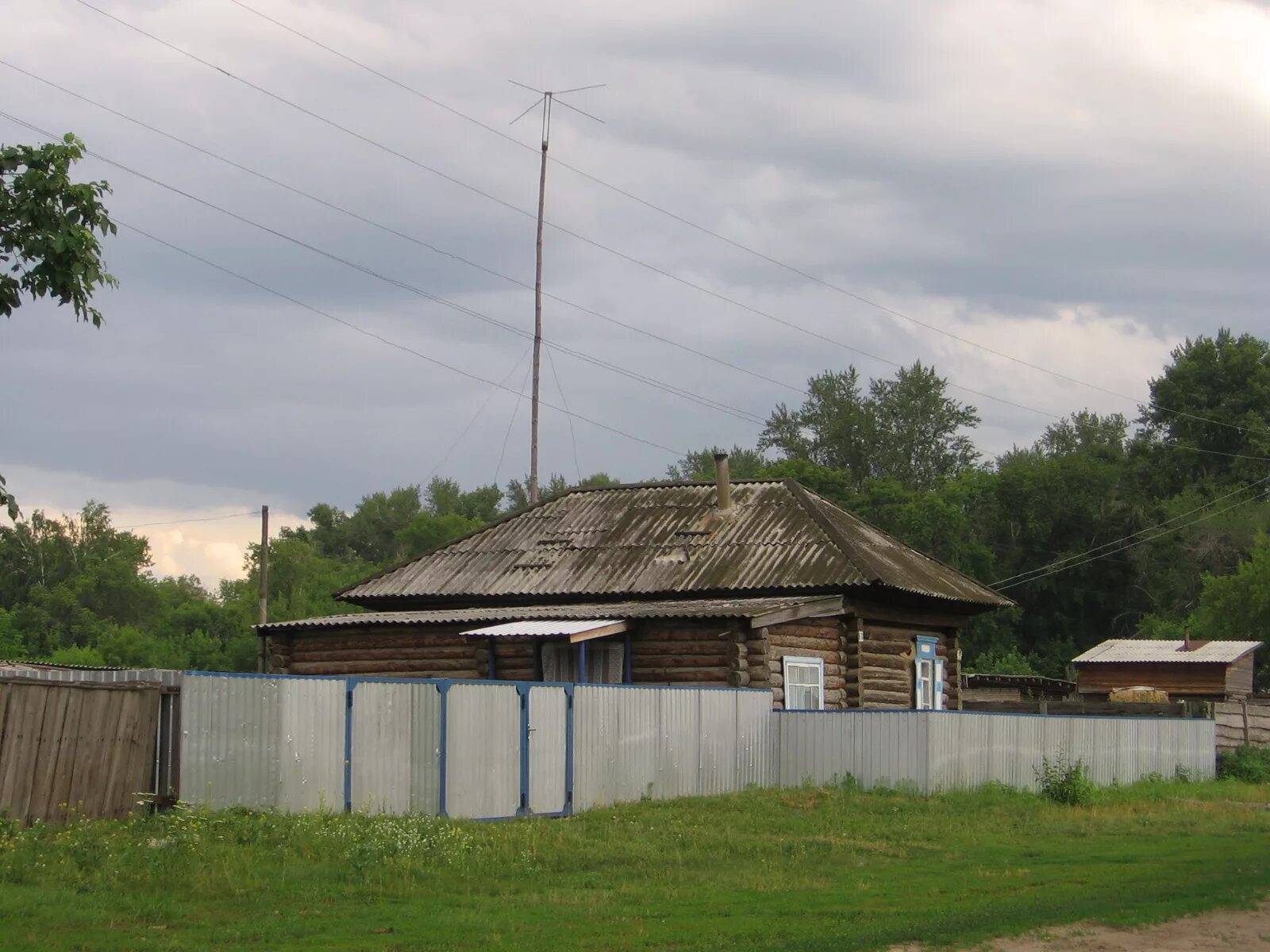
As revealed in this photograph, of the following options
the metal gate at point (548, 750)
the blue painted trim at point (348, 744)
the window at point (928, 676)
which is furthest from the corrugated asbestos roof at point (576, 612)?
the blue painted trim at point (348, 744)

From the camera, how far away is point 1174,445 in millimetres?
84938

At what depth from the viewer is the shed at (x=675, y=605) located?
94.1 feet

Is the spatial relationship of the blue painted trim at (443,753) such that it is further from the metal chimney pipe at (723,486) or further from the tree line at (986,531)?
the tree line at (986,531)

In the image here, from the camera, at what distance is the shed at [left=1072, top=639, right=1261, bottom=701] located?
5250cm

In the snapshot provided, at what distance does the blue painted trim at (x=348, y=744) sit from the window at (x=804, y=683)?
39.6 feet

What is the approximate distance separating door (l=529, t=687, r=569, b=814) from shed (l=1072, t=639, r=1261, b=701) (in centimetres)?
3645

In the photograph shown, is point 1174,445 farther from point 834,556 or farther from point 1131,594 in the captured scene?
point 834,556

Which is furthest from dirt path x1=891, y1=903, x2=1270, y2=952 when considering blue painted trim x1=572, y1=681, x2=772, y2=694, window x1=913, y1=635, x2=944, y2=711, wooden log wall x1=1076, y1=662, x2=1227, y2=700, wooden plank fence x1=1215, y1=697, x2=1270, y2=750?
wooden log wall x1=1076, y1=662, x2=1227, y2=700

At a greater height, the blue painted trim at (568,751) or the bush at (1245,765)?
the blue painted trim at (568,751)

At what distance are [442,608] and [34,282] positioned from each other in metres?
19.7

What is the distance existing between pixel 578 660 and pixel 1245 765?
13.4 meters

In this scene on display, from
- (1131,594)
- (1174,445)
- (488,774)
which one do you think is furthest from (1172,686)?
(488,774)

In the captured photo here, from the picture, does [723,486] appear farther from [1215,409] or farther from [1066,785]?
[1215,409]

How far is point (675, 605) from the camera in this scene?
30047 mm
